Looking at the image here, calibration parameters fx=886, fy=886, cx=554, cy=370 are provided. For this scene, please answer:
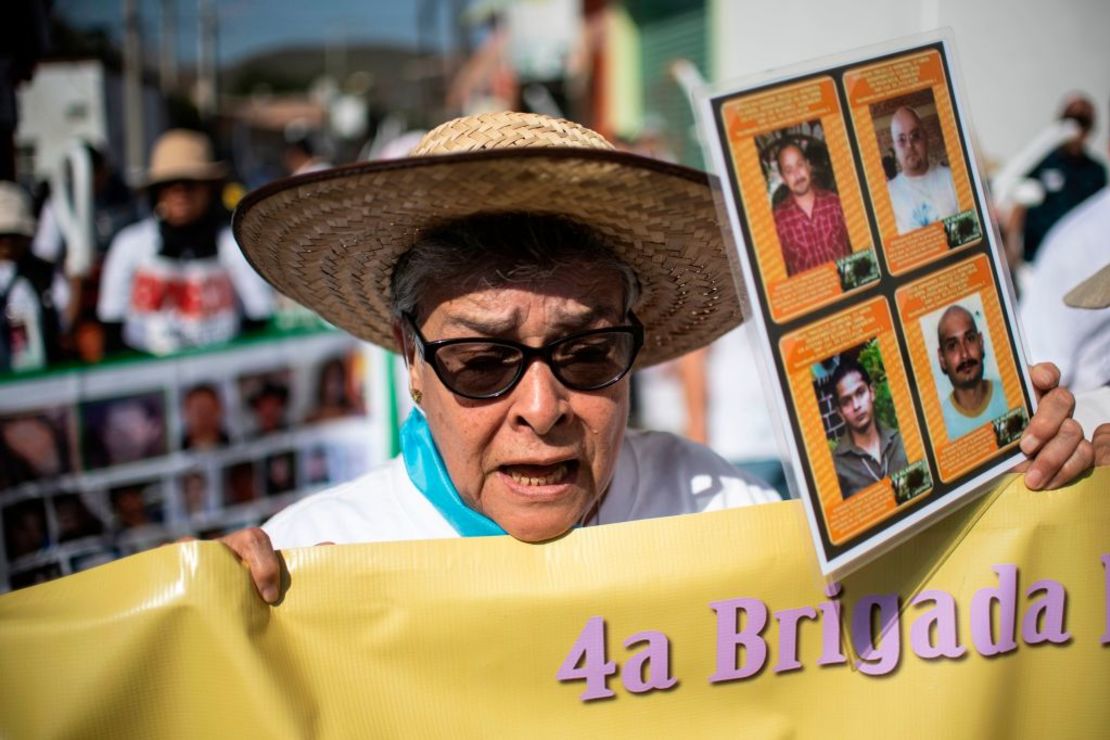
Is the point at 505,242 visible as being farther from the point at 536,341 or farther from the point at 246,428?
the point at 246,428

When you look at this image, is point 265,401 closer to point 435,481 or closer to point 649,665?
point 435,481

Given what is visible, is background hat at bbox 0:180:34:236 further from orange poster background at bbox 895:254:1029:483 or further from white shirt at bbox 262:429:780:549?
orange poster background at bbox 895:254:1029:483

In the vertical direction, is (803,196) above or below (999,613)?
above

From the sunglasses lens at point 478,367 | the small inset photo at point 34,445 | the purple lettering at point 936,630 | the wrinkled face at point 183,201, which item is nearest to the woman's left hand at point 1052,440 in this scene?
the purple lettering at point 936,630

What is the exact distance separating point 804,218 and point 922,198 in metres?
0.27

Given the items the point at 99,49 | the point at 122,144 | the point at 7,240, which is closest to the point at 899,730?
the point at 7,240

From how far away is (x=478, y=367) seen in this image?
5.36 feet

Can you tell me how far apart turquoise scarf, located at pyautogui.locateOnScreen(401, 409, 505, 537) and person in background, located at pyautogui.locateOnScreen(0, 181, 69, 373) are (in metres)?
2.63

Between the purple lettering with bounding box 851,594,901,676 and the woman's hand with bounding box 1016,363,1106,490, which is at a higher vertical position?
the woman's hand with bounding box 1016,363,1106,490

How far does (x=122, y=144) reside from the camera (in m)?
12.8

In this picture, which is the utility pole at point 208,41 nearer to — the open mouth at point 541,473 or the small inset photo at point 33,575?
the small inset photo at point 33,575

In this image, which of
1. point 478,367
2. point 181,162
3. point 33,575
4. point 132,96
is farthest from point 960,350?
point 132,96

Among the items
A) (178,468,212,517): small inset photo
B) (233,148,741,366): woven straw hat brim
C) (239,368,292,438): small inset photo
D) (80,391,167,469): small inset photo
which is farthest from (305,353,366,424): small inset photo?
(233,148,741,366): woven straw hat brim

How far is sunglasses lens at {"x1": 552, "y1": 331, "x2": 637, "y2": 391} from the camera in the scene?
1633 millimetres
